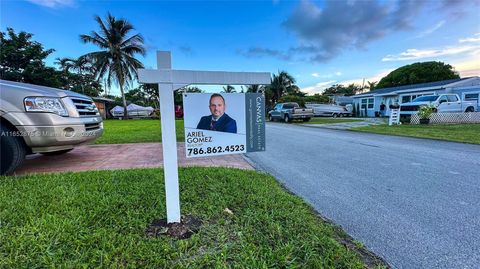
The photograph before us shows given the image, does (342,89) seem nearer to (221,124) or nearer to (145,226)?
(221,124)

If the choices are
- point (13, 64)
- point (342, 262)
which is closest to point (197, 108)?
point (342, 262)

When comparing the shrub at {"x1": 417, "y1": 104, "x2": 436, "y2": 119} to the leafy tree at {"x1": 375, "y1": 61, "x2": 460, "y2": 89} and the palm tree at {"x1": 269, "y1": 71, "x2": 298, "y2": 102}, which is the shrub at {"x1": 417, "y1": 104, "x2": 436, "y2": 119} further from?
the leafy tree at {"x1": 375, "y1": 61, "x2": 460, "y2": 89}

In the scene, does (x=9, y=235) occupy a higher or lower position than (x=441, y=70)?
lower

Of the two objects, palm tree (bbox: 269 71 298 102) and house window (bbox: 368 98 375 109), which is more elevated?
palm tree (bbox: 269 71 298 102)

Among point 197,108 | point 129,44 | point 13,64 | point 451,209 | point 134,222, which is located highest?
point 129,44

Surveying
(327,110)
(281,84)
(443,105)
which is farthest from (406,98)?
(281,84)

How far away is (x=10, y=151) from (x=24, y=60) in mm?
27469

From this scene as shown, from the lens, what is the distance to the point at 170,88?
2.12 metres

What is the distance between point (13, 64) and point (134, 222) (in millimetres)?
30273

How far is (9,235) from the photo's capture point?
1922mm

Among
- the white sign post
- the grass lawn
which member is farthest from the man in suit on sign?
the grass lawn

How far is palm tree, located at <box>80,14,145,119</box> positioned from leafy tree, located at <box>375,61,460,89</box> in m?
41.4

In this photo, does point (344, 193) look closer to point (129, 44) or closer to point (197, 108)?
point (197, 108)

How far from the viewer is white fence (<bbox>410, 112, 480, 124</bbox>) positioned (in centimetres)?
1428
